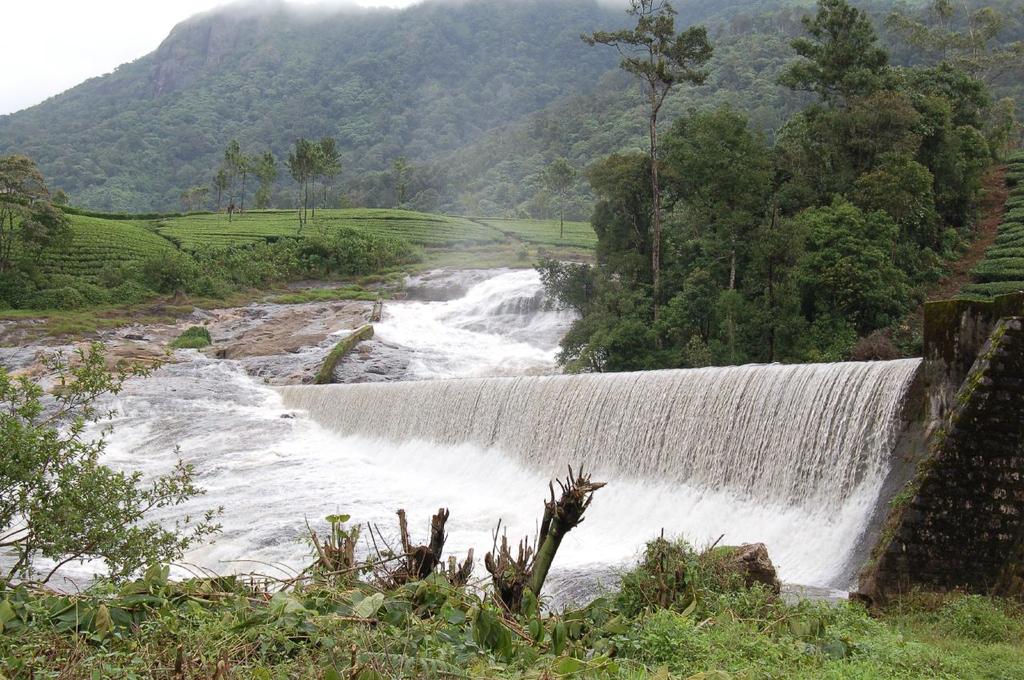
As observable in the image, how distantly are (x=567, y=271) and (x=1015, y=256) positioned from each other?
12.3 m

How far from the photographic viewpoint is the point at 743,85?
222ft

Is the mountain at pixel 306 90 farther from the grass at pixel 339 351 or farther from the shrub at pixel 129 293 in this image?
the grass at pixel 339 351

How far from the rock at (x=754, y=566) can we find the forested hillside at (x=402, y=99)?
5347 centimetres

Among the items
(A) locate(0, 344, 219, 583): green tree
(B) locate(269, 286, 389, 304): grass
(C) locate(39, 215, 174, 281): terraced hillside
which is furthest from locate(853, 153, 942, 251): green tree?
(C) locate(39, 215, 174, 281): terraced hillside

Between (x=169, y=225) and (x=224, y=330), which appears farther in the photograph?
(x=169, y=225)

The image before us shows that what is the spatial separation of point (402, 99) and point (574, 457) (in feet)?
358

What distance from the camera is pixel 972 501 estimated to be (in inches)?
284

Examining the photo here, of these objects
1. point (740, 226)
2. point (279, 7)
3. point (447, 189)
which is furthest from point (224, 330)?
point (279, 7)

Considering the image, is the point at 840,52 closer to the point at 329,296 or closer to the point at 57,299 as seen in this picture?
the point at 329,296

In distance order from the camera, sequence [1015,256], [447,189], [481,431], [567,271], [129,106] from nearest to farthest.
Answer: [481,431] < [1015,256] < [567,271] < [447,189] < [129,106]

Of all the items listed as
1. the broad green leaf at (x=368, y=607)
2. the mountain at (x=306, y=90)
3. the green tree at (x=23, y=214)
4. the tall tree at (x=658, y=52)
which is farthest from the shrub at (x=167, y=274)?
the mountain at (x=306, y=90)

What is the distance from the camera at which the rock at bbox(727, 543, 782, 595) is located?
6.29 meters

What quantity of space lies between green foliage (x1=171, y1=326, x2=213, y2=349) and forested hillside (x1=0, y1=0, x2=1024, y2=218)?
35719 millimetres

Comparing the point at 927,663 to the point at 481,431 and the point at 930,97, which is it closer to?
the point at 481,431
